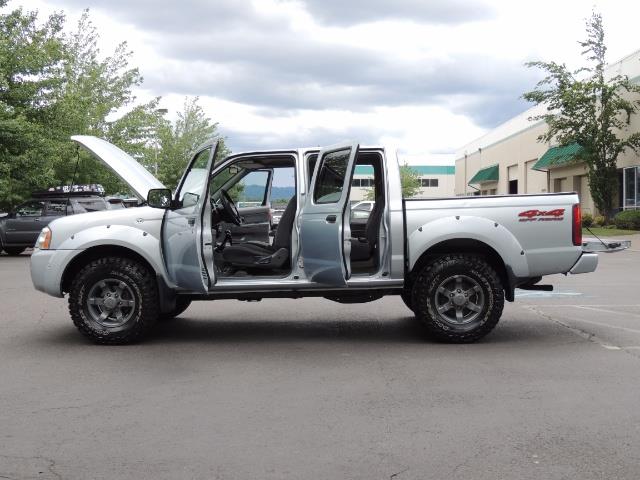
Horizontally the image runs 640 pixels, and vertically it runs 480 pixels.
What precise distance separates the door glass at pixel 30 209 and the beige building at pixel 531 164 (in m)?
25.1

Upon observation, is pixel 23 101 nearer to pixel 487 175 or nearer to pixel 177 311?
pixel 177 311

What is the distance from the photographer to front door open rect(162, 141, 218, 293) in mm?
7258

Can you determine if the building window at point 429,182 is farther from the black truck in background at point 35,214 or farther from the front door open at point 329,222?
the front door open at point 329,222

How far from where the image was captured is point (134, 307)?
750 cm

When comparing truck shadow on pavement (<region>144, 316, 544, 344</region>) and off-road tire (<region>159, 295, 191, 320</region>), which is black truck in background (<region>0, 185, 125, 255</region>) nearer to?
off-road tire (<region>159, 295, 191, 320</region>)

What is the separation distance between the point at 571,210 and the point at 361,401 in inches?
134

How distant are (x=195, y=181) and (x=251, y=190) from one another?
1153 millimetres

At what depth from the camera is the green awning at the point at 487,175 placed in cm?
5919

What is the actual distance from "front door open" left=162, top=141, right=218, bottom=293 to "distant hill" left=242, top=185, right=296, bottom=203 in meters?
0.97

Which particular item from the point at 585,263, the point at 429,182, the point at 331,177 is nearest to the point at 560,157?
the point at 585,263

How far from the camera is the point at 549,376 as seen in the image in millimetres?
6066

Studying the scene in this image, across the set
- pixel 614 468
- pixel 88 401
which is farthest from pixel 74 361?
pixel 614 468

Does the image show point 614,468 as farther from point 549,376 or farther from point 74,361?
point 74,361

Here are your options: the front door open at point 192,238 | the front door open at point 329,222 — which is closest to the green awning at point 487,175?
the front door open at point 329,222
